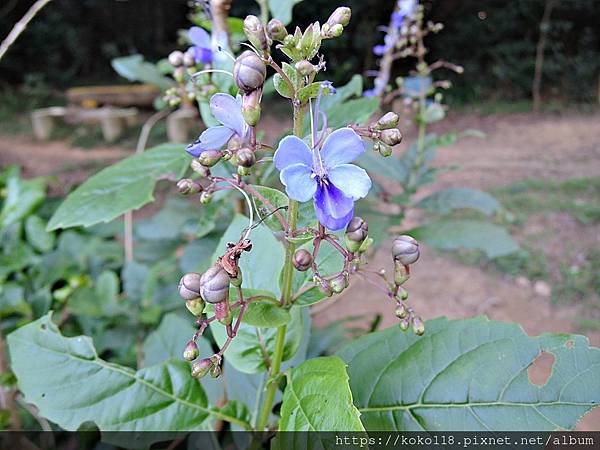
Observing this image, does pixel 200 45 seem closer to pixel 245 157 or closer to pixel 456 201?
pixel 245 157

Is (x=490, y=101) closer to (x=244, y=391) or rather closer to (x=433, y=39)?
(x=433, y=39)

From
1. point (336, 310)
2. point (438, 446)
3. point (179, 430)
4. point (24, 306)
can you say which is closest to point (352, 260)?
point (438, 446)

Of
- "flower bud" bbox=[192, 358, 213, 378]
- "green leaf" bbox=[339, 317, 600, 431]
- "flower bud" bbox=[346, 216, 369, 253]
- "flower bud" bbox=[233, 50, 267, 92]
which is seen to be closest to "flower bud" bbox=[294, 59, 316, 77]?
"flower bud" bbox=[233, 50, 267, 92]

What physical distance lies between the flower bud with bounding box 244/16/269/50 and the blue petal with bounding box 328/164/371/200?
0.42ft

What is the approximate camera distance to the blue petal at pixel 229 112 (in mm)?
537

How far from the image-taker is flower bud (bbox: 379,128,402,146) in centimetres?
50

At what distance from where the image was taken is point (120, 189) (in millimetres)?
890

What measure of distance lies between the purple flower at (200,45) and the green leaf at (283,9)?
0.41 ft

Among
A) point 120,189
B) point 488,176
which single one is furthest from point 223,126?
point 488,176

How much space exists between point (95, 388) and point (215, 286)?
0.35m

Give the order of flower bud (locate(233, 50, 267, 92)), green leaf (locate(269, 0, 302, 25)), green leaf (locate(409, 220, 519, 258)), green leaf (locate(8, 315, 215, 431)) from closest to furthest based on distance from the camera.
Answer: flower bud (locate(233, 50, 267, 92))
green leaf (locate(8, 315, 215, 431))
green leaf (locate(269, 0, 302, 25))
green leaf (locate(409, 220, 519, 258))

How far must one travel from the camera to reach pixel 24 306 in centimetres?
135

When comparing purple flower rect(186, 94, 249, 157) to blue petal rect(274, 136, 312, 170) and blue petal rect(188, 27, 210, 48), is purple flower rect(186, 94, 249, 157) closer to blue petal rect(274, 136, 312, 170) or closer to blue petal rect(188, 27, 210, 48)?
blue petal rect(274, 136, 312, 170)

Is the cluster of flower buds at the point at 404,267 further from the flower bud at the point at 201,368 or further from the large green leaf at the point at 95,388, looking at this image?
the large green leaf at the point at 95,388
